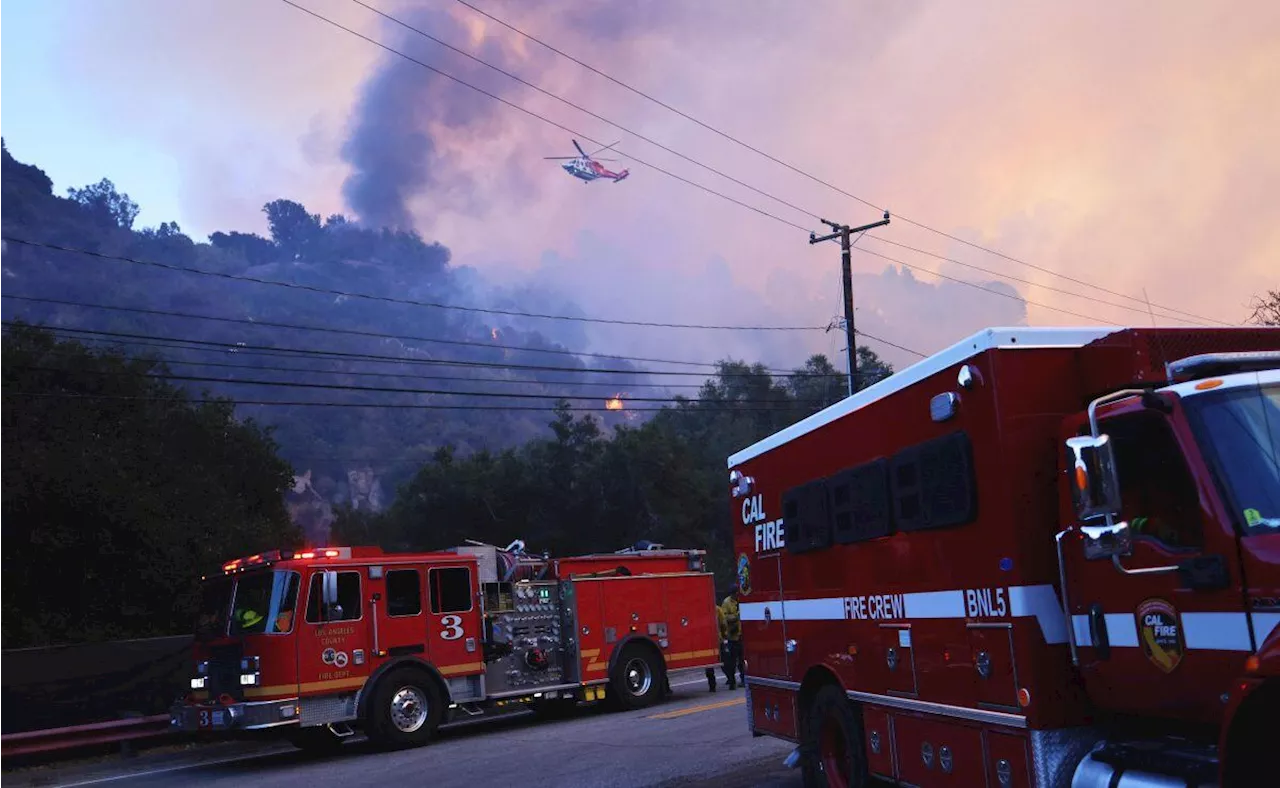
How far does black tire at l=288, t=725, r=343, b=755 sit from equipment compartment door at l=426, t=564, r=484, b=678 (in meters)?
1.78

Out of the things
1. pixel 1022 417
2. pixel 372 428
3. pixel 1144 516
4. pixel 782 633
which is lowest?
pixel 782 633

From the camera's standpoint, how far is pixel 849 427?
791 centimetres

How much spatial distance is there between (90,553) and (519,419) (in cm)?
16926

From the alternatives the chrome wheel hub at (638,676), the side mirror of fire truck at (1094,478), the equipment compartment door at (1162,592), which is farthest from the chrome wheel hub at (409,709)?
the side mirror of fire truck at (1094,478)

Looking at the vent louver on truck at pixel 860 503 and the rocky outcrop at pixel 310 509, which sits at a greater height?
the rocky outcrop at pixel 310 509

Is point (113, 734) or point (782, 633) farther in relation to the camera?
point (113, 734)

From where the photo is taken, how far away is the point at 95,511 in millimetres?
24406

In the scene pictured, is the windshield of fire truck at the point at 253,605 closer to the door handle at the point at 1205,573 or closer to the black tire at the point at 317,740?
the black tire at the point at 317,740

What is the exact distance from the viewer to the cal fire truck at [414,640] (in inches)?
549

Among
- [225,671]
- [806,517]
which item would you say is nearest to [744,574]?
[806,517]

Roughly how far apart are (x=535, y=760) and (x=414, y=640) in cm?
361

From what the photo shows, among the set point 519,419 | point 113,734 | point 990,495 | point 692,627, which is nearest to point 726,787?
point 990,495

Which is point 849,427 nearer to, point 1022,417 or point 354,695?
point 1022,417

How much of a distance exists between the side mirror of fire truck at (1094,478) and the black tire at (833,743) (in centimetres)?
341
